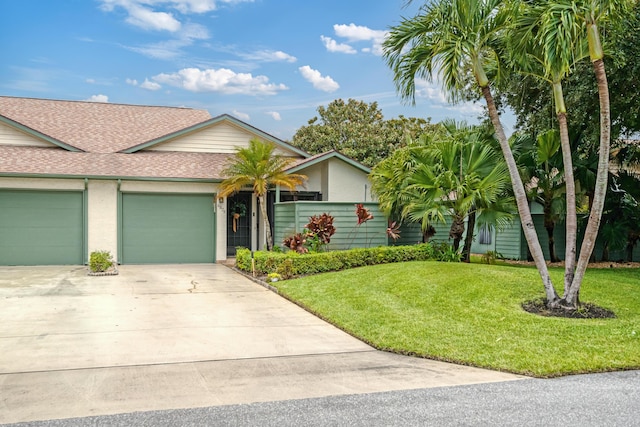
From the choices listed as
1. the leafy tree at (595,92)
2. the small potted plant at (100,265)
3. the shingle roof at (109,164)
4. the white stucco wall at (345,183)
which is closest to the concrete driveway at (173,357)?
the small potted plant at (100,265)

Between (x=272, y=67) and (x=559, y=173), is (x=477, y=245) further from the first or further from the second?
(x=272, y=67)

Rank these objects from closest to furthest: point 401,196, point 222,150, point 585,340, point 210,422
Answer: point 210,422 → point 585,340 → point 401,196 → point 222,150

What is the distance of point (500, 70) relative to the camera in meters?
10.4

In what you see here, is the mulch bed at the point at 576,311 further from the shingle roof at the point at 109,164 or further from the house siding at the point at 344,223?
the shingle roof at the point at 109,164

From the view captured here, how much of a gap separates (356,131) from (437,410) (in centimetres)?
3371

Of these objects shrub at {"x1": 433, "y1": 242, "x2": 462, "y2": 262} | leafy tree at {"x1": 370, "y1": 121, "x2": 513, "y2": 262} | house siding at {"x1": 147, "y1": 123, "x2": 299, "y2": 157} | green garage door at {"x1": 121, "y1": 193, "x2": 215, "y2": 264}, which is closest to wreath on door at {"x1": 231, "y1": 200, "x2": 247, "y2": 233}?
green garage door at {"x1": 121, "y1": 193, "x2": 215, "y2": 264}

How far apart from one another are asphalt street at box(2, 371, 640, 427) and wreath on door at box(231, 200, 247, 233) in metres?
13.2

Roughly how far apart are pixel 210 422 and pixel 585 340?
5121 millimetres

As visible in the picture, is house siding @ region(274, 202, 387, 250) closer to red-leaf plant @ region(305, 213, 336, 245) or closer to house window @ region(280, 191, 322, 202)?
red-leaf plant @ region(305, 213, 336, 245)

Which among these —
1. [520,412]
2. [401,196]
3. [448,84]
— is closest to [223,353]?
[520,412]

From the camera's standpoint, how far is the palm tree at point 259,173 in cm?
1605

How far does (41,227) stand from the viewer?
53.9 feet

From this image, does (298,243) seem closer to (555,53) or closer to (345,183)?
(345,183)

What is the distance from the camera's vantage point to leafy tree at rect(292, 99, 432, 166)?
36.4 meters
